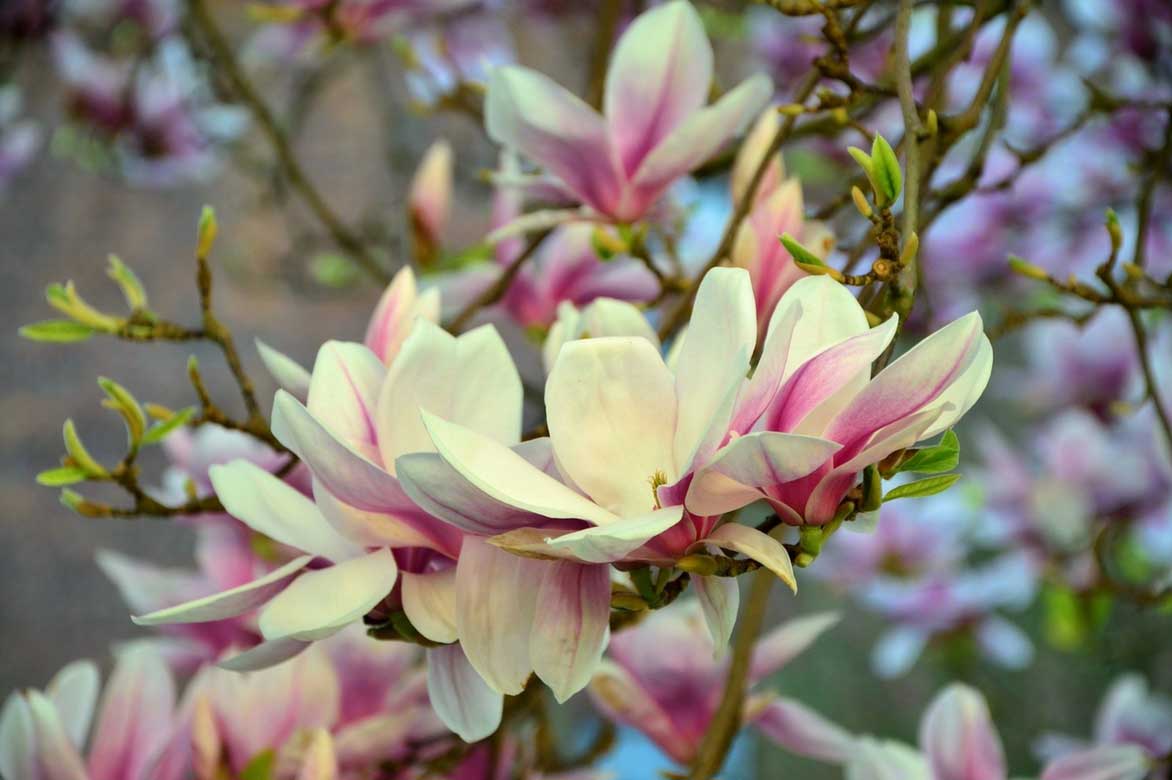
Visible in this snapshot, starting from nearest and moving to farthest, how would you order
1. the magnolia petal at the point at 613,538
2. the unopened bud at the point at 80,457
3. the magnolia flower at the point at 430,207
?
1. the magnolia petal at the point at 613,538
2. the unopened bud at the point at 80,457
3. the magnolia flower at the point at 430,207

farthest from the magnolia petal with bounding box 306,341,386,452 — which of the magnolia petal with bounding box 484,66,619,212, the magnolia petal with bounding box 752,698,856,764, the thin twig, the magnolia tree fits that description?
the thin twig

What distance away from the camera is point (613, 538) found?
0.21 m

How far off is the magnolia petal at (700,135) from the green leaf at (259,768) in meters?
0.21

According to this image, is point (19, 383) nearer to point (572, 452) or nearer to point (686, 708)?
point (686, 708)

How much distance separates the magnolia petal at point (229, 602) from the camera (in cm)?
24

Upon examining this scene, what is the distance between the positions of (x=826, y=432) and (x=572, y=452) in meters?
0.05

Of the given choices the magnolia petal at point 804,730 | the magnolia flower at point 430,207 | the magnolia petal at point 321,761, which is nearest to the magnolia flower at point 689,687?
the magnolia petal at point 804,730

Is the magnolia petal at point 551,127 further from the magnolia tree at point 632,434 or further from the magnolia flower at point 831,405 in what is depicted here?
the magnolia flower at point 831,405

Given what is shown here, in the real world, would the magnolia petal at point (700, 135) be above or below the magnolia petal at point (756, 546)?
above

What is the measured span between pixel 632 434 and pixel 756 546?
3 cm

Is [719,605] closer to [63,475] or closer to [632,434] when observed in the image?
[632,434]

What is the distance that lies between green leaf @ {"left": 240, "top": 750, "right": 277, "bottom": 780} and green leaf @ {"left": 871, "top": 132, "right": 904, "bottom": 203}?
10.3 inches

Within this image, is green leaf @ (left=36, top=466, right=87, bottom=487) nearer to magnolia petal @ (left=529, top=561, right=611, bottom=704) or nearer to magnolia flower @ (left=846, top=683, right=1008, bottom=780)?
magnolia petal @ (left=529, top=561, right=611, bottom=704)

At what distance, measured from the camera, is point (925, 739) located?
0.40 metres
